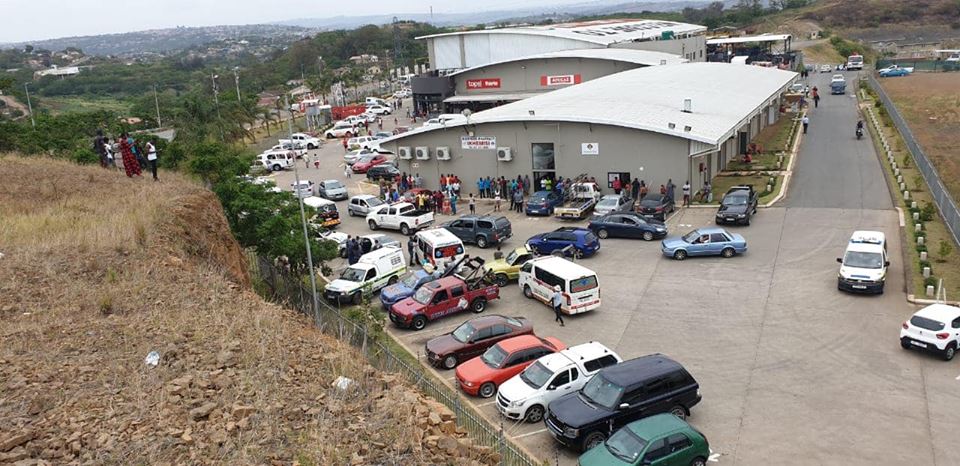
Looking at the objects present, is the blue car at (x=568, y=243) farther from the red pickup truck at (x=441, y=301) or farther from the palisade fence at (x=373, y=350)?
the palisade fence at (x=373, y=350)

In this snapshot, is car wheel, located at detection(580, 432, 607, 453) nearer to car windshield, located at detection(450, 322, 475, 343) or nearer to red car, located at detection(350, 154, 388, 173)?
car windshield, located at detection(450, 322, 475, 343)

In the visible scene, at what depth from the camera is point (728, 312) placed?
20688 mm

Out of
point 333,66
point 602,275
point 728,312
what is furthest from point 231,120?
point 333,66

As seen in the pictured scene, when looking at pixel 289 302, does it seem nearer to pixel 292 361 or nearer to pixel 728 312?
pixel 292 361

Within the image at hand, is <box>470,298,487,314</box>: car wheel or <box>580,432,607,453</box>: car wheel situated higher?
A: <box>580,432,607,453</box>: car wheel

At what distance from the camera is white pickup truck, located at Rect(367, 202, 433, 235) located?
3281 cm

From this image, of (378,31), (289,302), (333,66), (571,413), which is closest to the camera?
(571,413)

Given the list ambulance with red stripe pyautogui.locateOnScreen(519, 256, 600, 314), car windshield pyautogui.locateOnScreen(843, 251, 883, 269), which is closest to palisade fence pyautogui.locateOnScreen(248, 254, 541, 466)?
ambulance with red stripe pyautogui.locateOnScreen(519, 256, 600, 314)

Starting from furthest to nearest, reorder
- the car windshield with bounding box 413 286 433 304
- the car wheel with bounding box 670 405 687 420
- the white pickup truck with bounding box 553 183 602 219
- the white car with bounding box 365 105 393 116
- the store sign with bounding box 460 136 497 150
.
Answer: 1. the white car with bounding box 365 105 393 116
2. the store sign with bounding box 460 136 497 150
3. the white pickup truck with bounding box 553 183 602 219
4. the car windshield with bounding box 413 286 433 304
5. the car wheel with bounding box 670 405 687 420

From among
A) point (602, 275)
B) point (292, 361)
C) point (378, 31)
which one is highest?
point (378, 31)

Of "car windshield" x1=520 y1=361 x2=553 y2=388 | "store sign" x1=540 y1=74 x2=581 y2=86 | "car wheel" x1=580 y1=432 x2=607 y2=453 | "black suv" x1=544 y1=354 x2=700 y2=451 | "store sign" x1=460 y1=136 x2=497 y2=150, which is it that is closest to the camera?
"car wheel" x1=580 y1=432 x2=607 y2=453

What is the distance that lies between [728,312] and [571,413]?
839 centimetres

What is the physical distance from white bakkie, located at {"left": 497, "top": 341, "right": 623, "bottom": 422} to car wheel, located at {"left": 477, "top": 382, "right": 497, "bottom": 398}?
585mm

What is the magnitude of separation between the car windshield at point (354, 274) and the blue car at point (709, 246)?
1071 cm
